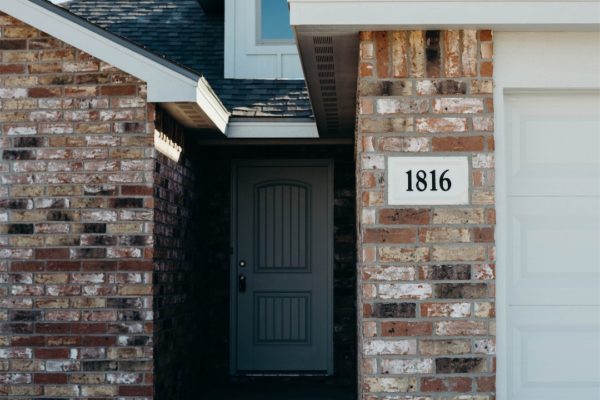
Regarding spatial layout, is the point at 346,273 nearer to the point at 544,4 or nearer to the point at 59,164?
the point at 59,164

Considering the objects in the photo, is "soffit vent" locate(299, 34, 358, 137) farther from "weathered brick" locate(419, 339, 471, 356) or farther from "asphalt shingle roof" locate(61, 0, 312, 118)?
"weathered brick" locate(419, 339, 471, 356)

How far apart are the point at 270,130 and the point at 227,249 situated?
1.66m

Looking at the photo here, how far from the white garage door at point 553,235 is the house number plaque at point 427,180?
10.7 inches

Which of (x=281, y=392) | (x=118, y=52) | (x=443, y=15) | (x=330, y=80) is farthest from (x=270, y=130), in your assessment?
(x=443, y=15)

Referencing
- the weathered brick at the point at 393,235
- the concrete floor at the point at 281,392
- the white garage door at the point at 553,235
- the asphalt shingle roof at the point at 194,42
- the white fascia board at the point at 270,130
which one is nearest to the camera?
the weathered brick at the point at 393,235

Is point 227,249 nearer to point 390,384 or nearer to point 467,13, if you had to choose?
point 390,384

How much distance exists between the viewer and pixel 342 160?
9953 mm

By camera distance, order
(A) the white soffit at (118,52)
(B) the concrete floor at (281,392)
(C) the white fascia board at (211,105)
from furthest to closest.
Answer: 1. (B) the concrete floor at (281,392)
2. (C) the white fascia board at (211,105)
3. (A) the white soffit at (118,52)

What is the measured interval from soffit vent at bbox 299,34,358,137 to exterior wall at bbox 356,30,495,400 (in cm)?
A: 48

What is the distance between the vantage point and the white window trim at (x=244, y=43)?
33.6 ft

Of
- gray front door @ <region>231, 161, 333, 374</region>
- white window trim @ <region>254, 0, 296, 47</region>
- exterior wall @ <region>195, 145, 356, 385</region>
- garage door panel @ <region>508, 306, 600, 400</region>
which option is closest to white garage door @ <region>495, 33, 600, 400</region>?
garage door panel @ <region>508, 306, 600, 400</region>

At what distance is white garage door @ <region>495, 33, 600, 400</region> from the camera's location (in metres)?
5.10

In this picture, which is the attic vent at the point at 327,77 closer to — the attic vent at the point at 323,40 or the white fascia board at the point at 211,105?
the attic vent at the point at 323,40

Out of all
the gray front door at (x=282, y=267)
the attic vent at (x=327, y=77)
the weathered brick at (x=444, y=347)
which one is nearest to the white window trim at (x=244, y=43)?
the gray front door at (x=282, y=267)
